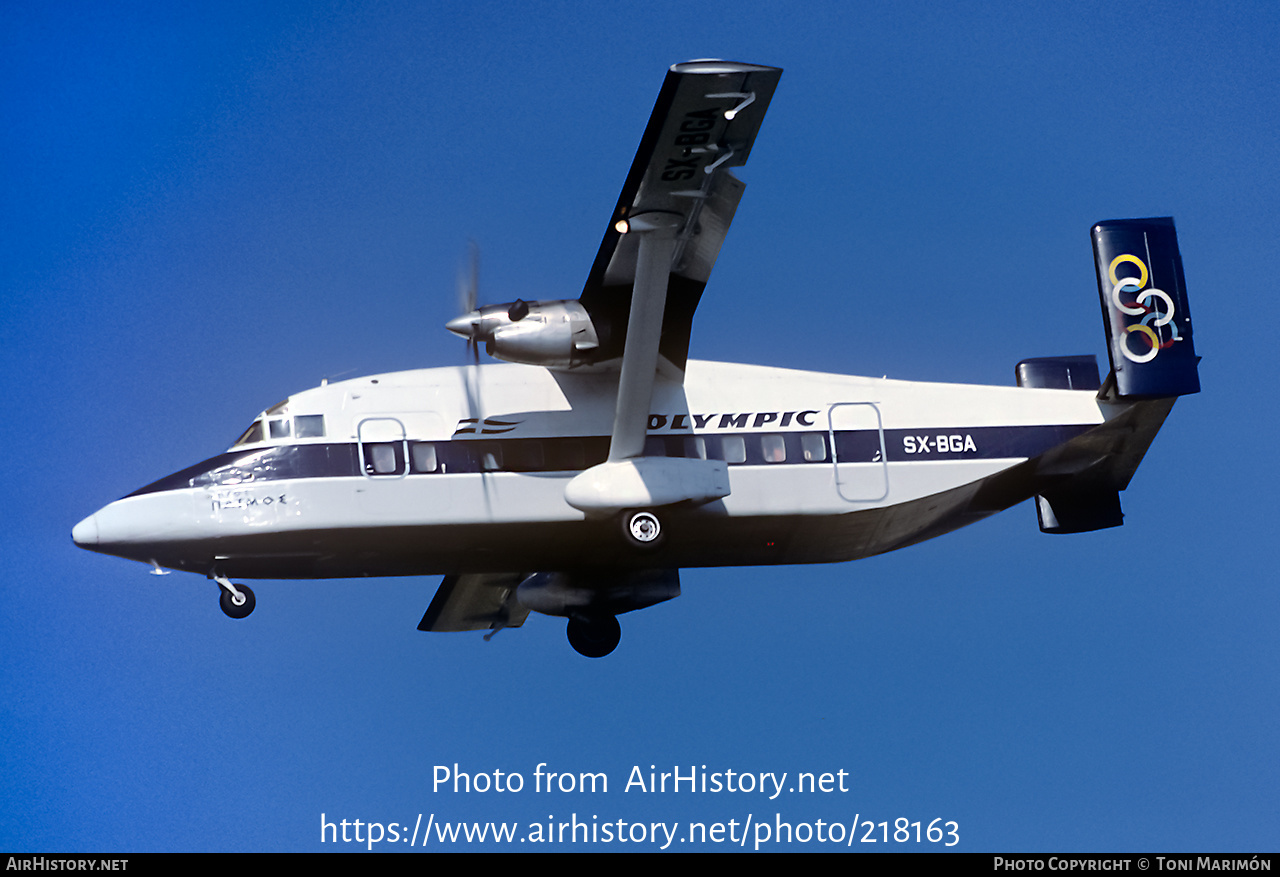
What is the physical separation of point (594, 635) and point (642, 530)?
8.28 ft

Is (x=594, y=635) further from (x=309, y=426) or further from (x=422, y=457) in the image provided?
(x=309, y=426)

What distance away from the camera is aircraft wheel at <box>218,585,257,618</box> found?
17.1 m

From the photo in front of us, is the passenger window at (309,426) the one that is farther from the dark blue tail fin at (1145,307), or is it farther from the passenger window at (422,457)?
the dark blue tail fin at (1145,307)

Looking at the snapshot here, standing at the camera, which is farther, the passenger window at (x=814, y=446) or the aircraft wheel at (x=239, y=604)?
the passenger window at (x=814, y=446)

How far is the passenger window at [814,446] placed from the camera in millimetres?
17375

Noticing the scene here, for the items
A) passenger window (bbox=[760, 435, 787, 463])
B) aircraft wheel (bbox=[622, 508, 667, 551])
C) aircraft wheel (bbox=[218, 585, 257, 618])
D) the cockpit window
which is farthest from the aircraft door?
aircraft wheel (bbox=[218, 585, 257, 618])

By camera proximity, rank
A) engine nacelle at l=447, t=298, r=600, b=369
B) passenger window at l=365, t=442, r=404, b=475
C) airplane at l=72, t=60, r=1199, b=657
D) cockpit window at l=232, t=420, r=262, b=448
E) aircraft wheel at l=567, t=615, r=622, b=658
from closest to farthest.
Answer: engine nacelle at l=447, t=298, r=600, b=369 < airplane at l=72, t=60, r=1199, b=657 < passenger window at l=365, t=442, r=404, b=475 < cockpit window at l=232, t=420, r=262, b=448 < aircraft wheel at l=567, t=615, r=622, b=658

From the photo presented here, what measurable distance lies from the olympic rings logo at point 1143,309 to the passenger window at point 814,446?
3387 millimetres

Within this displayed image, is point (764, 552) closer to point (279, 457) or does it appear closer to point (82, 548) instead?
point (279, 457)

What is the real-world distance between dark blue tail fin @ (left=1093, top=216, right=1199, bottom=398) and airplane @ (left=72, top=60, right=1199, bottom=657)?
0.02 metres

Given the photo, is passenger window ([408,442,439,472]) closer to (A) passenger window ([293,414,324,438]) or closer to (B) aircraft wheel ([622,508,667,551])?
(A) passenger window ([293,414,324,438])

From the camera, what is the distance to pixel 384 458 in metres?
17.0

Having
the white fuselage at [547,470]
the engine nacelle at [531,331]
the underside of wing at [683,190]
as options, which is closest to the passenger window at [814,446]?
the white fuselage at [547,470]

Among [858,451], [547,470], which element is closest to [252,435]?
[547,470]
